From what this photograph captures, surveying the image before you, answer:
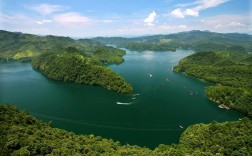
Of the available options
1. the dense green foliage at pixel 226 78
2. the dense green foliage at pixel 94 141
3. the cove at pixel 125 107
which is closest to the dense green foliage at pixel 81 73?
the cove at pixel 125 107

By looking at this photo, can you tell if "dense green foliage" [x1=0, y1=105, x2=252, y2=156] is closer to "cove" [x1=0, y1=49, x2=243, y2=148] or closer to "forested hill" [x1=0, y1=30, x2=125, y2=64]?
"cove" [x1=0, y1=49, x2=243, y2=148]

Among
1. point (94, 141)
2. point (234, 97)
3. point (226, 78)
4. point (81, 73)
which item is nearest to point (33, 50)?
point (81, 73)

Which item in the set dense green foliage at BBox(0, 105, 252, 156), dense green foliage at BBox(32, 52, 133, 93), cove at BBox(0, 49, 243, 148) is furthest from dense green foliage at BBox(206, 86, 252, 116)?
dense green foliage at BBox(32, 52, 133, 93)

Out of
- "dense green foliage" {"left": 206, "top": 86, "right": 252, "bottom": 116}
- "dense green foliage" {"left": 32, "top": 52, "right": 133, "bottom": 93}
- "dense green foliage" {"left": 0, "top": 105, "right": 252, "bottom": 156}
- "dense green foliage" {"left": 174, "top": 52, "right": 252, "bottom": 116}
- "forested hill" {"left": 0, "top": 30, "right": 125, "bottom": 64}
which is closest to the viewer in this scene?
"dense green foliage" {"left": 0, "top": 105, "right": 252, "bottom": 156}

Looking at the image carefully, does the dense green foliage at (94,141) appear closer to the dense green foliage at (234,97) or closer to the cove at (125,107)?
the cove at (125,107)

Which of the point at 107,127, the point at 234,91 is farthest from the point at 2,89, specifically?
the point at 234,91

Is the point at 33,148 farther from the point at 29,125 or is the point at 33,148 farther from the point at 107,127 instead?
the point at 107,127
